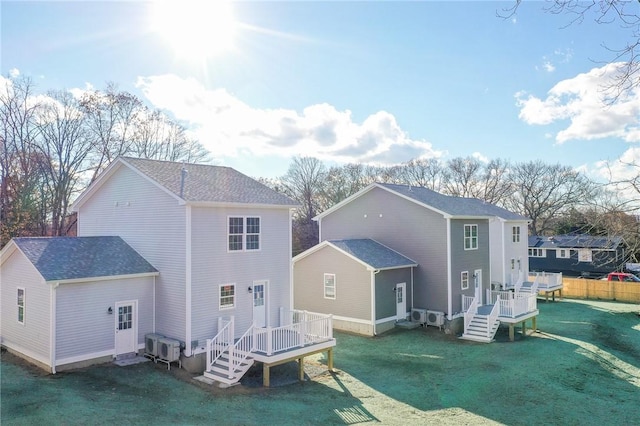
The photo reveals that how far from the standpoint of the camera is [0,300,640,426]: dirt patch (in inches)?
419

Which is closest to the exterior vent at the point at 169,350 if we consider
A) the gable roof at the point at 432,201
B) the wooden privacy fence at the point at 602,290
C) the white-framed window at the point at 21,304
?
the white-framed window at the point at 21,304

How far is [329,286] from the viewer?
21812mm

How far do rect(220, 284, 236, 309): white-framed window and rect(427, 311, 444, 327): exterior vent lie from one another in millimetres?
10292

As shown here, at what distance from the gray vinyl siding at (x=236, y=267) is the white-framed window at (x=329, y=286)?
4.82 metres

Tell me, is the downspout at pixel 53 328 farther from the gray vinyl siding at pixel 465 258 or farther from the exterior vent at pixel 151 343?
the gray vinyl siding at pixel 465 258

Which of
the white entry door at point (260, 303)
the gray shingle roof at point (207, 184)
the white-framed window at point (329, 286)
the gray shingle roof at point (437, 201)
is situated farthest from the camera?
the gray shingle roof at point (437, 201)

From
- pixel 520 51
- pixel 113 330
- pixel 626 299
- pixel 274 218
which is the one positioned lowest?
pixel 626 299

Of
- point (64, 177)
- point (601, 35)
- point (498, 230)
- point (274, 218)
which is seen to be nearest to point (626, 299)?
point (498, 230)

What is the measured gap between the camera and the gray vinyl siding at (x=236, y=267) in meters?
14.3

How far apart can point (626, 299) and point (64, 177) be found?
39.7 m

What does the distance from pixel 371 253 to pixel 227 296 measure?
8.62 metres

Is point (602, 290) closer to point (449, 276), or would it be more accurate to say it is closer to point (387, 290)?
point (449, 276)

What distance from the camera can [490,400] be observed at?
12570 millimetres

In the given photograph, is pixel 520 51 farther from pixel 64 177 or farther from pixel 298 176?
pixel 298 176
